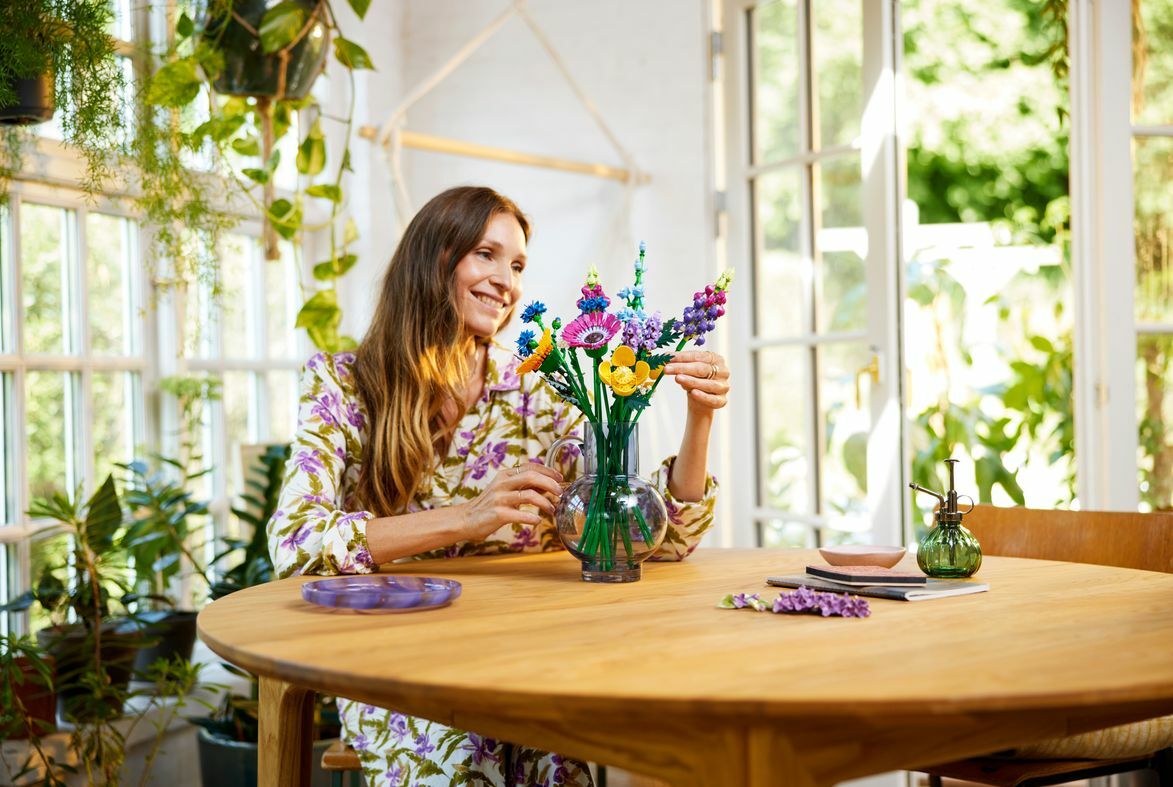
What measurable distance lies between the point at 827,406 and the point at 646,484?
192cm

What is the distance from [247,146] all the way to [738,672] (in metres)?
2.16

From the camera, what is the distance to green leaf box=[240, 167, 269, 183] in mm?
2664

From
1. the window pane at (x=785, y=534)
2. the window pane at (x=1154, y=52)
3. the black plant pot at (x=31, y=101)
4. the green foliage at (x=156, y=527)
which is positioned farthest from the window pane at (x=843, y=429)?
the black plant pot at (x=31, y=101)

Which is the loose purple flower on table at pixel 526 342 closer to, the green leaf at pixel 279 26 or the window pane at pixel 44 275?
the green leaf at pixel 279 26

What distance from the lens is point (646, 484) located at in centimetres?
153

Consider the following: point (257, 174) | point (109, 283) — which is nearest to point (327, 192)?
point (257, 174)

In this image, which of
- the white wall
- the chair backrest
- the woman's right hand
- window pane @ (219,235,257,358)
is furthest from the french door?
the woman's right hand

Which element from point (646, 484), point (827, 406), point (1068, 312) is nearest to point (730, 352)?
point (827, 406)

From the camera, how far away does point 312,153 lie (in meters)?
2.82

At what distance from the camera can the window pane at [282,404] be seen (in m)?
3.46

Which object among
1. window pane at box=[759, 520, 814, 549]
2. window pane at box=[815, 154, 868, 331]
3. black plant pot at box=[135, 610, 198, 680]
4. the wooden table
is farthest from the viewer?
window pane at box=[759, 520, 814, 549]

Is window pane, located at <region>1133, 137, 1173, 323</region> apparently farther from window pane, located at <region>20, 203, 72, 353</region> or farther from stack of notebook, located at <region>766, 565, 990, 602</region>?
window pane, located at <region>20, 203, 72, 353</region>

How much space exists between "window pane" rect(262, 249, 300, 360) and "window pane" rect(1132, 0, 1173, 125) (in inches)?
95.3

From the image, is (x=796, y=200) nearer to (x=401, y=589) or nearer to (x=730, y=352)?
(x=730, y=352)
